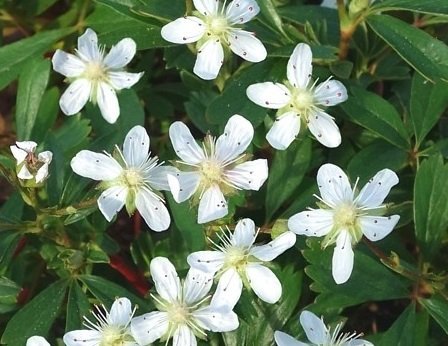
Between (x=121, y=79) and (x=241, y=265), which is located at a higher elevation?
(x=121, y=79)

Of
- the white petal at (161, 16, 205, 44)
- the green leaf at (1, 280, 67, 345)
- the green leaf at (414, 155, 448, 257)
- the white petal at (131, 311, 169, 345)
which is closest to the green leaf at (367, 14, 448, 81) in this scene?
the green leaf at (414, 155, 448, 257)

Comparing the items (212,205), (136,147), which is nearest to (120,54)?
(136,147)

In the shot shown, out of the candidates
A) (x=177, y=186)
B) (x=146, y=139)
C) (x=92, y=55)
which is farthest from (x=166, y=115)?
(x=177, y=186)

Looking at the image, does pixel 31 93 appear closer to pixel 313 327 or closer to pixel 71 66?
pixel 71 66

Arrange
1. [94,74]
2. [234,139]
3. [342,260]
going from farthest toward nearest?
[94,74] → [234,139] → [342,260]

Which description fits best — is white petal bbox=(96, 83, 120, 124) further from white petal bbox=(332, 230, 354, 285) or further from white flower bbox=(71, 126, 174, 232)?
white petal bbox=(332, 230, 354, 285)
